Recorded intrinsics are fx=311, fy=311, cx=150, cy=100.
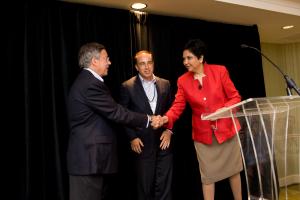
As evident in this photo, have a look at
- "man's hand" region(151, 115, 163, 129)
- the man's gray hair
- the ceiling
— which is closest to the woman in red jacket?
"man's hand" region(151, 115, 163, 129)

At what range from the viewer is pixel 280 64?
210 inches

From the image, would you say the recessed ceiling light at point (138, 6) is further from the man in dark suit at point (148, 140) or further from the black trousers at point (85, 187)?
the black trousers at point (85, 187)

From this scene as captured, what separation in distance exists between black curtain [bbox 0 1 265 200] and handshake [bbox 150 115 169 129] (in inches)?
21.1

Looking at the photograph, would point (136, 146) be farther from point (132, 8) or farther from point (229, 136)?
point (132, 8)

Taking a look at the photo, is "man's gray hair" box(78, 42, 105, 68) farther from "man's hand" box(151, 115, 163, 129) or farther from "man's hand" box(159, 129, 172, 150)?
"man's hand" box(159, 129, 172, 150)

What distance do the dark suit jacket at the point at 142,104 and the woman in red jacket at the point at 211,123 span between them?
0.13 meters

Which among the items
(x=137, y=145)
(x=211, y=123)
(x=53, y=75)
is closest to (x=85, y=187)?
(x=137, y=145)

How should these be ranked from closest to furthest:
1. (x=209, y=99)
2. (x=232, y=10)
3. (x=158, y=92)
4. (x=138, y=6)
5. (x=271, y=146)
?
(x=271, y=146), (x=209, y=99), (x=158, y=92), (x=138, y=6), (x=232, y=10)

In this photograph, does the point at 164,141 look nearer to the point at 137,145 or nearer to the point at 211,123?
the point at 137,145

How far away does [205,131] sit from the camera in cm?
255

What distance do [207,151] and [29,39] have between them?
1695mm

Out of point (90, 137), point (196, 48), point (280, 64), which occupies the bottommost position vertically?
point (90, 137)

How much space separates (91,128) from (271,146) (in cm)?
112

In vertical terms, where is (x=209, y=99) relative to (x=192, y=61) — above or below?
below
